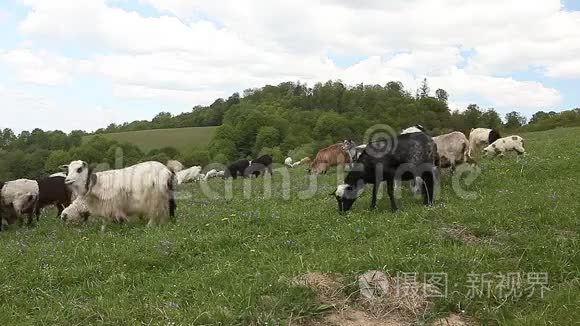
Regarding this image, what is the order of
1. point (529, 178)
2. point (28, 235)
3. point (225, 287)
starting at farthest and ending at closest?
point (529, 178) → point (28, 235) → point (225, 287)

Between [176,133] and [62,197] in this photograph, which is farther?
[176,133]

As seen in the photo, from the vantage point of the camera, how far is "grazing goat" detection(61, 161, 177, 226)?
13648 millimetres

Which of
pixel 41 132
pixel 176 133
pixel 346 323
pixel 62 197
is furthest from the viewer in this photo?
pixel 176 133

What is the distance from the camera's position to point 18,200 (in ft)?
54.0

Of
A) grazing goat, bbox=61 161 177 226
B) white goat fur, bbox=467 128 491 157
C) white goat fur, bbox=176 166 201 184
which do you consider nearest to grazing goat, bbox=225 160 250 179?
white goat fur, bbox=176 166 201 184

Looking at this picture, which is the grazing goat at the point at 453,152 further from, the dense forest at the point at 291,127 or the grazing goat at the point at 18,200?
the dense forest at the point at 291,127

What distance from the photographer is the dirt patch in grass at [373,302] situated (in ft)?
21.8

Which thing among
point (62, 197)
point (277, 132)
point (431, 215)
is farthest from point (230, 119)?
point (431, 215)

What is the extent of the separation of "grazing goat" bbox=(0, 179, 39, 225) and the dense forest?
45788 millimetres

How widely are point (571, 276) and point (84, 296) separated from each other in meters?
7.39

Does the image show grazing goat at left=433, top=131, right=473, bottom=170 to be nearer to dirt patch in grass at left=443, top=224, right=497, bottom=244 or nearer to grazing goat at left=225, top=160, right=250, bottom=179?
dirt patch in grass at left=443, top=224, right=497, bottom=244

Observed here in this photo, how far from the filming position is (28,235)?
13789 millimetres

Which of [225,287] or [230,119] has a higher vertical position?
[230,119]

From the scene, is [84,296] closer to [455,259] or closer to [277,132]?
[455,259]
